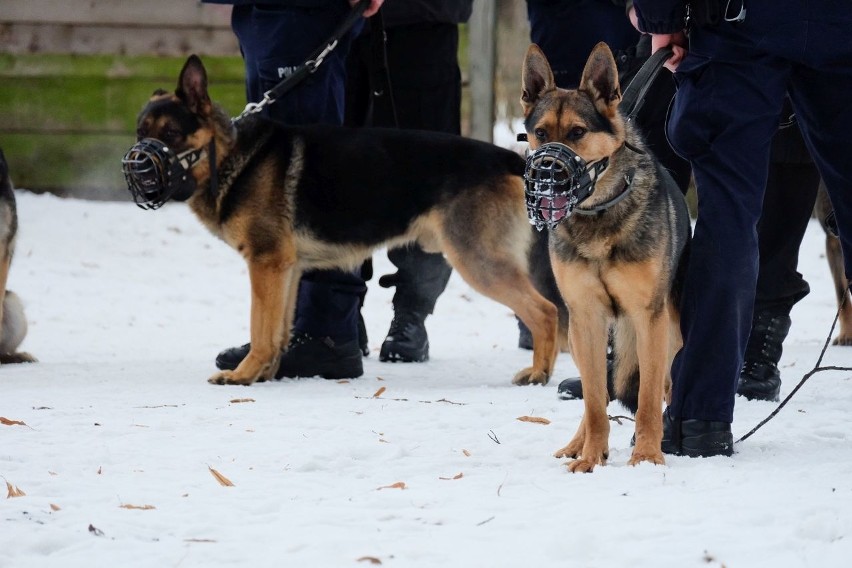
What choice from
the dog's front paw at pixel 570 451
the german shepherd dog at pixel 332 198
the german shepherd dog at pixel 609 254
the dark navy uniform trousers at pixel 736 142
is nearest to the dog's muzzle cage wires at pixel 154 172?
the german shepherd dog at pixel 332 198

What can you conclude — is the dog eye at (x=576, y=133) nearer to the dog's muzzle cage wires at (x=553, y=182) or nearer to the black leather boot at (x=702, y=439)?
the dog's muzzle cage wires at (x=553, y=182)

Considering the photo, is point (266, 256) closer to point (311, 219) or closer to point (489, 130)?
point (311, 219)

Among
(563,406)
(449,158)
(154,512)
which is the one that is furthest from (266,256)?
(154,512)

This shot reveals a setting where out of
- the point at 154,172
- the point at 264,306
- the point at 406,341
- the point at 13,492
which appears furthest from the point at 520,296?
the point at 13,492

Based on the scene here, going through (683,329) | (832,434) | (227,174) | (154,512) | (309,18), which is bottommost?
(154,512)

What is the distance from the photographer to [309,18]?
4863 millimetres

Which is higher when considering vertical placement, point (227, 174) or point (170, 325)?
point (227, 174)

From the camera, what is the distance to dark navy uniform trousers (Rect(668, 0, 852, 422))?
296 cm

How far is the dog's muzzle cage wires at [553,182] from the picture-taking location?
293 cm

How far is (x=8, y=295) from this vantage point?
5.43 meters

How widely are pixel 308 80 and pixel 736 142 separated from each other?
7.99 ft

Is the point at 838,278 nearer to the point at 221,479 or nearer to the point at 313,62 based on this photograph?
the point at 313,62

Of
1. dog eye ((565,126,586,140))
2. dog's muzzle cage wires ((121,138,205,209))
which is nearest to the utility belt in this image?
dog eye ((565,126,586,140))

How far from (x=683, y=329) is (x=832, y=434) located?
2.31 ft
